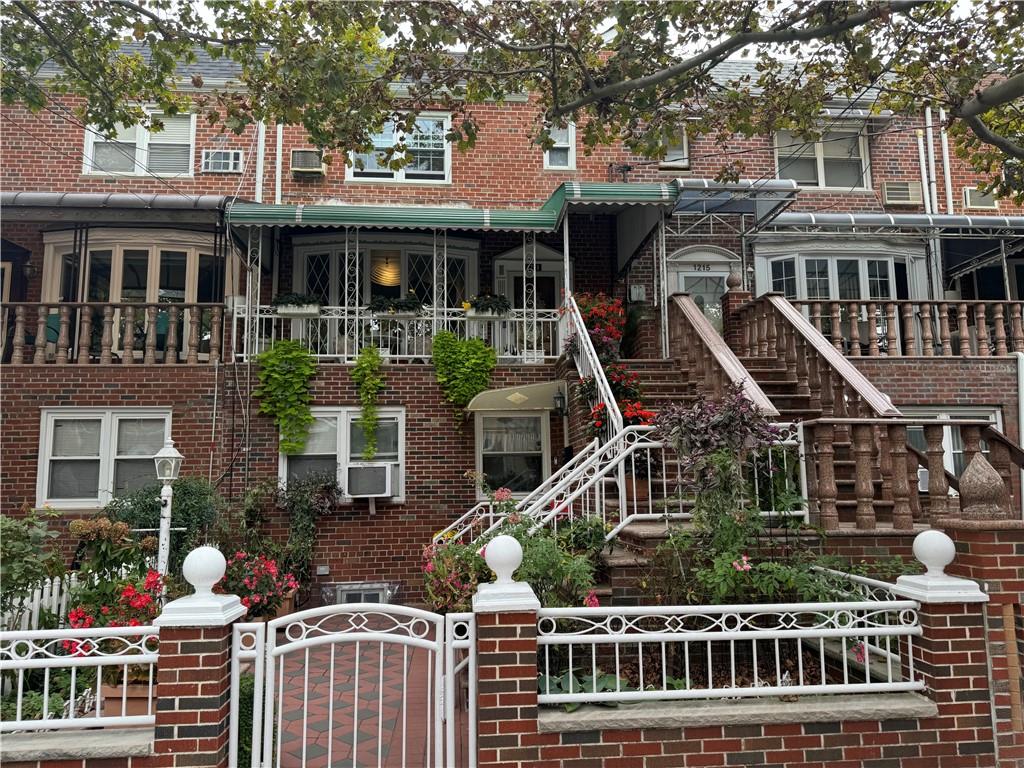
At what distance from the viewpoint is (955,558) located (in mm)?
4270

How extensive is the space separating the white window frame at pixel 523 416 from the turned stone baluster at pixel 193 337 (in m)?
4.44

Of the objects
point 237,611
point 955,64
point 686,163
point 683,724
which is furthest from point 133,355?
point 955,64

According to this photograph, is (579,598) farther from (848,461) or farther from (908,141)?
(908,141)

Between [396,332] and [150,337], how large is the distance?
3.74m

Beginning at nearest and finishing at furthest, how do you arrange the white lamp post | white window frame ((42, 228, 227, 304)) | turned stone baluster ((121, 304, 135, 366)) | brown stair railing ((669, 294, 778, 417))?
the white lamp post, brown stair railing ((669, 294, 778, 417)), turned stone baluster ((121, 304, 135, 366)), white window frame ((42, 228, 227, 304))

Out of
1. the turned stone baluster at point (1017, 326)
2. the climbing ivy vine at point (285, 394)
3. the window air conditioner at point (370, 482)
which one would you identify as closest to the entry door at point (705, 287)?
the turned stone baluster at point (1017, 326)

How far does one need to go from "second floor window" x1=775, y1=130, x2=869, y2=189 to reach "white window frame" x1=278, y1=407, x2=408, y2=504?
30.3 ft

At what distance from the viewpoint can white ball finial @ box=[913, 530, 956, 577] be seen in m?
3.98

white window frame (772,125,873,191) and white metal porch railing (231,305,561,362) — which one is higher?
white window frame (772,125,873,191)

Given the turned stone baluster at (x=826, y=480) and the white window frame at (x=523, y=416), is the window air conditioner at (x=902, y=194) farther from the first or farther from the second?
the turned stone baluster at (x=826, y=480)

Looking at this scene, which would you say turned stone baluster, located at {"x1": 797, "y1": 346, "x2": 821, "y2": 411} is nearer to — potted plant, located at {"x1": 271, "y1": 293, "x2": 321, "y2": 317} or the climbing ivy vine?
the climbing ivy vine

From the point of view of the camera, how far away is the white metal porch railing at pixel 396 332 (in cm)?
1045

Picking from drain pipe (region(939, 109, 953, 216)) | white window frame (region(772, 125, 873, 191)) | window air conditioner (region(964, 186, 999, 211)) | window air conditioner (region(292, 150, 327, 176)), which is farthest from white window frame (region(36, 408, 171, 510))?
window air conditioner (region(964, 186, 999, 211))

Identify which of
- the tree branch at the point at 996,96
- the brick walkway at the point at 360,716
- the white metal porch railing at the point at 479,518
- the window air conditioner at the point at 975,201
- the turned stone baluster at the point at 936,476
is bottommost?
the brick walkway at the point at 360,716
